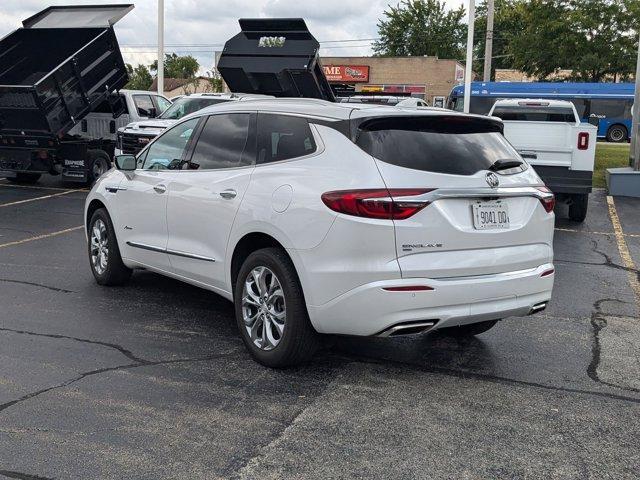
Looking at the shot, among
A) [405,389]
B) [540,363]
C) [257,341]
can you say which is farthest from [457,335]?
[257,341]

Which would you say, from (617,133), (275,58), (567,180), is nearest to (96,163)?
(275,58)

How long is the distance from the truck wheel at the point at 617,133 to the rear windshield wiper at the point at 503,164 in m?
39.7

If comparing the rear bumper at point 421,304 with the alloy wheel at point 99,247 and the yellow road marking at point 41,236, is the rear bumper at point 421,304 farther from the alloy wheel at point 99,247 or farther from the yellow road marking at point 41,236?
the yellow road marking at point 41,236

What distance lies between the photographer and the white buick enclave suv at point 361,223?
431 cm

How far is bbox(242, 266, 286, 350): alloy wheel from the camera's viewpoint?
4832 millimetres

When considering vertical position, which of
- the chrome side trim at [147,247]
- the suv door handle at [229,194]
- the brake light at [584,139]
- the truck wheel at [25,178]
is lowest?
the truck wheel at [25,178]

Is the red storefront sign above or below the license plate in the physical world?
above

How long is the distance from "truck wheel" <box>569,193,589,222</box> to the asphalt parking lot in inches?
213

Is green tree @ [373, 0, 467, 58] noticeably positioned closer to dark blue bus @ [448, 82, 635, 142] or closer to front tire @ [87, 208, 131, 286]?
dark blue bus @ [448, 82, 635, 142]

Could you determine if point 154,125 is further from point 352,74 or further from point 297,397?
point 352,74

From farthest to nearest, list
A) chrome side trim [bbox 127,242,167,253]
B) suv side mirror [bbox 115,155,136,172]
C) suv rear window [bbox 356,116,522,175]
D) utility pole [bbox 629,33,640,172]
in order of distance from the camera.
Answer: utility pole [bbox 629,33,640,172] < suv side mirror [bbox 115,155,136,172] < chrome side trim [bbox 127,242,167,253] < suv rear window [bbox 356,116,522,175]

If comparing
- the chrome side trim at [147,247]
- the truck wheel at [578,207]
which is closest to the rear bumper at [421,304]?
the chrome side trim at [147,247]

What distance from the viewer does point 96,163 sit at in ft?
50.7

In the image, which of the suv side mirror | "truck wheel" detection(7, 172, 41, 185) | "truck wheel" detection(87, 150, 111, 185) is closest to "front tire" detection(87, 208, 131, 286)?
the suv side mirror
